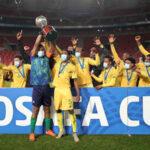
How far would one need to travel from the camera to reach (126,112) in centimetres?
374

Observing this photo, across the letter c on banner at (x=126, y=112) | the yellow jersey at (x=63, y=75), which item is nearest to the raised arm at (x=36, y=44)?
the yellow jersey at (x=63, y=75)

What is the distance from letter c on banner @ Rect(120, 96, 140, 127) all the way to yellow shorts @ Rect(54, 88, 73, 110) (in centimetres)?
104

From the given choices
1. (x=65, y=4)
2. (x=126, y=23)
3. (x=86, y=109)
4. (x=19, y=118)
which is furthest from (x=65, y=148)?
(x=65, y=4)

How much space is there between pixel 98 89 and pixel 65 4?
891 inches

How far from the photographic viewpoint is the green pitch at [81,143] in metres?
3.17

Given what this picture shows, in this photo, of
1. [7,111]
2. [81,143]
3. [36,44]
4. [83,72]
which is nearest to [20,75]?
[7,111]

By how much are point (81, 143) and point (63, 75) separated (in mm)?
1261

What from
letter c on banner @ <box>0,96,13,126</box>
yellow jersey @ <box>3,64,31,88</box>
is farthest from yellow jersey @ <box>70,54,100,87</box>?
letter c on banner @ <box>0,96,13,126</box>

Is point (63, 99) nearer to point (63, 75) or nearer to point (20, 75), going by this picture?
point (63, 75)

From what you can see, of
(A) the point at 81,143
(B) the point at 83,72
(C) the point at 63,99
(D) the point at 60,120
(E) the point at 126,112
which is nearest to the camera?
(A) the point at 81,143

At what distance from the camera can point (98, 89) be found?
12.3 feet

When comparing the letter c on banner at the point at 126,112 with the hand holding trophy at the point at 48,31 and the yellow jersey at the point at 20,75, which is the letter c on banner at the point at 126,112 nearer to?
the hand holding trophy at the point at 48,31

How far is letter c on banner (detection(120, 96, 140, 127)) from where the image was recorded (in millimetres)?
3727

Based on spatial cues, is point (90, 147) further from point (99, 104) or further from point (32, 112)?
point (32, 112)
